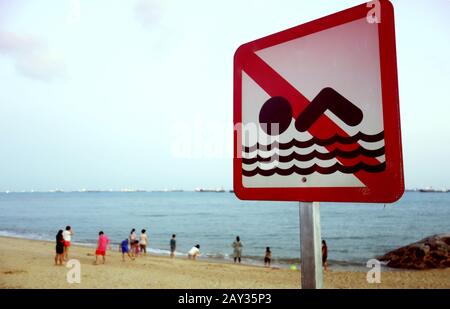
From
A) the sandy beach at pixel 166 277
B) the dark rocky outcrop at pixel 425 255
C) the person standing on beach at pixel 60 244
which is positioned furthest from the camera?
the dark rocky outcrop at pixel 425 255

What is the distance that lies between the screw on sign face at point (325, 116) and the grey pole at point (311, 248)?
0.06m

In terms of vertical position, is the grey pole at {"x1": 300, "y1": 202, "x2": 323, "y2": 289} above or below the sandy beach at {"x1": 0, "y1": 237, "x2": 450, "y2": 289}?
above

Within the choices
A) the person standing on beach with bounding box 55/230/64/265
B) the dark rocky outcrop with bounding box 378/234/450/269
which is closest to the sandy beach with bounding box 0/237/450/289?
the person standing on beach with bounding box 55/230/64/265

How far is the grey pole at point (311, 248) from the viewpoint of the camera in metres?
1.16

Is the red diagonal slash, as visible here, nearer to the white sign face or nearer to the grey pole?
the white sign face

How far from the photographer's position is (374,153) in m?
1.07

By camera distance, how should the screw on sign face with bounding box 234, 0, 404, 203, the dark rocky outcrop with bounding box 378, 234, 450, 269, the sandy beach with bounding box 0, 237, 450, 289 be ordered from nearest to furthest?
the screw on sign face with bounding box 234, 0, 404, 203, the sandy beach with bounding box 0, 237, 450, 289, the dark rocky outcrop with bounding box 378, 234, 450, 269

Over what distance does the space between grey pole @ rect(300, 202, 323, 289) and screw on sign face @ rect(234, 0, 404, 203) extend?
0.18 ft

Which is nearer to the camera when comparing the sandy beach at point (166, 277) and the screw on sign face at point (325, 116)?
the screw on sign face at point (325, 116)

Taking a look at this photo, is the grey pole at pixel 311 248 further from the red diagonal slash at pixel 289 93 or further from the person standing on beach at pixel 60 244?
the person standing on beach at pixel 60 244

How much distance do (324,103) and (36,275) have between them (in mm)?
16513

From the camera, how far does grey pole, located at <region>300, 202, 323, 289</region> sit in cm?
116

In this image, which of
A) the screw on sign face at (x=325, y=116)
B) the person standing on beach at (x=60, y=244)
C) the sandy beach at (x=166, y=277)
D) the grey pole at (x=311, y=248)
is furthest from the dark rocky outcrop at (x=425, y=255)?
the screw on sign face at (x=325, y=116)
